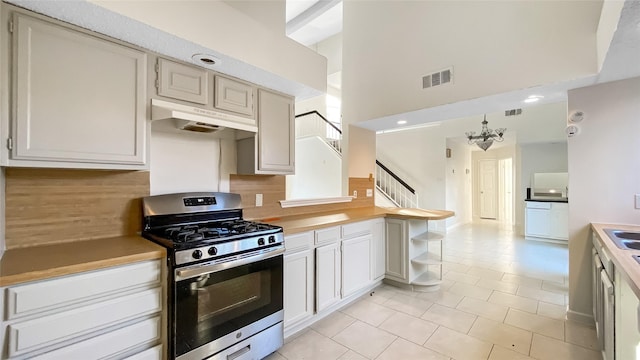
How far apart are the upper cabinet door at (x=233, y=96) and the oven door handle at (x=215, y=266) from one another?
4.06ft

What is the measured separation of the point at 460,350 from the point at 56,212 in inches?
119

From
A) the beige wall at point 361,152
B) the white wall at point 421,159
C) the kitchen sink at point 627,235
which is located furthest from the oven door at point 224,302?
the white wall at point 421,159

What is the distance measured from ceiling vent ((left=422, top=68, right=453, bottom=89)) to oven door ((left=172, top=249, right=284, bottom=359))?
2.56 metres

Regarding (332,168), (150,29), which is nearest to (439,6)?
(150,29)

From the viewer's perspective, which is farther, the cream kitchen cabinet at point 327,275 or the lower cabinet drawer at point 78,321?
the cream kitchen cabinet at point 327,275

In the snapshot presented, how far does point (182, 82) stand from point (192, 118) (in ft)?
1.28

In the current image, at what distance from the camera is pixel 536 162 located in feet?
20.7

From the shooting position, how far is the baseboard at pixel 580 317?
2477mm

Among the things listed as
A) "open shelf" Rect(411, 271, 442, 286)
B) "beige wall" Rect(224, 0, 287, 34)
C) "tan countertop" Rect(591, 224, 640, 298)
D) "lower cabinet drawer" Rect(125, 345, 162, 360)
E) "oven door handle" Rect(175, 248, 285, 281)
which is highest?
"beige wall" Rect(224, 0, 287, 34)

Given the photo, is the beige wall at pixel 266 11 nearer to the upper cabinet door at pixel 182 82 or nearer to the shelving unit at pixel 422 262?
the upper cabinet door at pixel 182 82

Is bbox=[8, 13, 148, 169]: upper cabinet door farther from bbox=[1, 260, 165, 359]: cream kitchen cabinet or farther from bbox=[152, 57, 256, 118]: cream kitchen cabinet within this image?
bbox=[1, 260, 165, 359]: cream kitchen cabinet

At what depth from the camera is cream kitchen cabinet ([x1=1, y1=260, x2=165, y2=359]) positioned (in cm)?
114

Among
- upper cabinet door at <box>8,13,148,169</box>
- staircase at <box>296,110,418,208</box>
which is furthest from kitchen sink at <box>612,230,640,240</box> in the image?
staircase at <box>296,110,418,208</box>

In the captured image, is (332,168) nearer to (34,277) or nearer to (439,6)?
(439,6)
